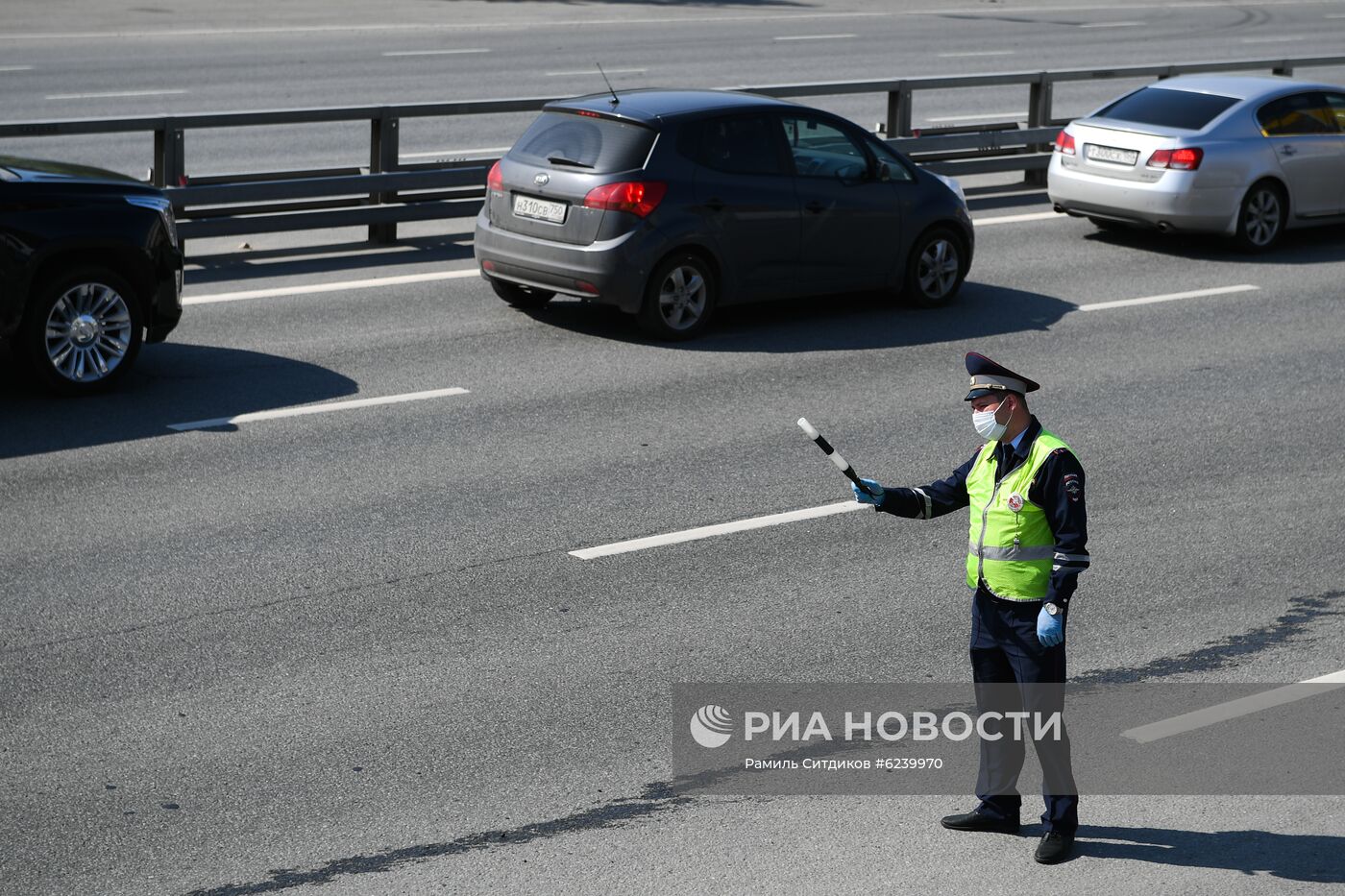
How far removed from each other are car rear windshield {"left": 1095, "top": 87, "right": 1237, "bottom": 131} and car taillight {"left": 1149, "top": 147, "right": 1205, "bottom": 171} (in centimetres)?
42

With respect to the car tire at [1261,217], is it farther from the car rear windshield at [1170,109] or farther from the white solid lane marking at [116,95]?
the white solid lane marking at [116,95]

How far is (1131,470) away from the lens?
1005 cm

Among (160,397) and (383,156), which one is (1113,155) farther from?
(160,397)

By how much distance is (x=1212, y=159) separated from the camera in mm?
16219

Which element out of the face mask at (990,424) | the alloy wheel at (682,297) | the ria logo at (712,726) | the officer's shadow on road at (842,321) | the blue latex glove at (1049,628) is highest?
the face mask at (990,424)

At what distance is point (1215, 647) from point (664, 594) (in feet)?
8.12

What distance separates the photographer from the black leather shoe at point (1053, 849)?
5.64 metres

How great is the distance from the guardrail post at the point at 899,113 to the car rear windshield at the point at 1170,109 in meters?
2.72

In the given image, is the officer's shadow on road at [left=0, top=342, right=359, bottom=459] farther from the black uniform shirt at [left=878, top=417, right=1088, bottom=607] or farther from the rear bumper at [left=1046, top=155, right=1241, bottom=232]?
the rear bumper at [left=1046, top=155, right=1241, bottom=232]

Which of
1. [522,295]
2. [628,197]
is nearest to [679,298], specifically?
[628,197]

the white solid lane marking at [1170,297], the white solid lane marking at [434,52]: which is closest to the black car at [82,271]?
the white solid lane marking at [1170,297]

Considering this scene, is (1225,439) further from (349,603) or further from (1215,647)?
(349,603)

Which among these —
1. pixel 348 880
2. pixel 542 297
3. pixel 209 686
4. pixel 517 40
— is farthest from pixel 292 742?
pixel 517 40

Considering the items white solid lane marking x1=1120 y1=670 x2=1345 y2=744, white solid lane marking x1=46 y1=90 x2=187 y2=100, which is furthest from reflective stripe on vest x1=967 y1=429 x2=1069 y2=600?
white solid lane marking x1=46 y1=90 x2=187 y2=100
